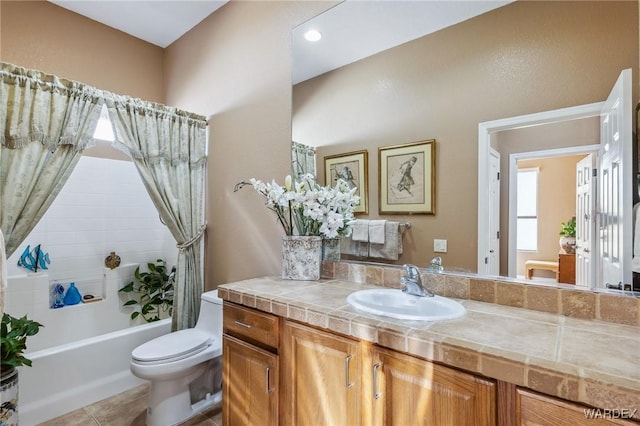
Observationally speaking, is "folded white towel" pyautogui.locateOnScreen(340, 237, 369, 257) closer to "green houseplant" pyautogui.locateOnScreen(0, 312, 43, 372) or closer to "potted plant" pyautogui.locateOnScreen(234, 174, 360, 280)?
"potted plant" pyautogui.locateOnScreen(234, 174, 360, 280)

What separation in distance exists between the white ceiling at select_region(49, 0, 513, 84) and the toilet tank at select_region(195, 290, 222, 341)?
1530 mm

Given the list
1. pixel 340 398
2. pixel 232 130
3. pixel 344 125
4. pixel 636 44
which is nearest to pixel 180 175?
pixel 232 130

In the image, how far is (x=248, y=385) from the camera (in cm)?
147

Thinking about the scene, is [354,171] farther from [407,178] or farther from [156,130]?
[156,130]

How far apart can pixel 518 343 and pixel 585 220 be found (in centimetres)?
60

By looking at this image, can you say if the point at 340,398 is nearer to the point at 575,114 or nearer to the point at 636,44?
the point at 575,114

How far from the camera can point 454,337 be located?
0.92 metres

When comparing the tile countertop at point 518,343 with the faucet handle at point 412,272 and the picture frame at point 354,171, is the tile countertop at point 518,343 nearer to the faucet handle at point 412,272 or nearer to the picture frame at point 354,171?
the faucet handle at point 412,272

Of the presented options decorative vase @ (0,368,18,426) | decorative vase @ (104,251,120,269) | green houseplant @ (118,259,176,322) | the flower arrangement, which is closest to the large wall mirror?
the flower arrangement

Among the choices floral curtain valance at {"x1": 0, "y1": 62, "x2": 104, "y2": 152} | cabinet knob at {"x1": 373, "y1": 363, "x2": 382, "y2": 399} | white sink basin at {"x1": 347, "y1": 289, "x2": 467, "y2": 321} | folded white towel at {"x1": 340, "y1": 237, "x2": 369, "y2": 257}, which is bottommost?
cabinet knob at {"x1": 373, "y1": 363, "x2": 382, "y2": 399}

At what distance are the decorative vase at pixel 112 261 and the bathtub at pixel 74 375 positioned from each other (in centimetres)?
77

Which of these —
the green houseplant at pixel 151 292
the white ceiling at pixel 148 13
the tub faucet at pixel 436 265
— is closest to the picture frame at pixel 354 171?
the tub faucet at pixel 436 265

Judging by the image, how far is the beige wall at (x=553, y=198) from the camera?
116cm

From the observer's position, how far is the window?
1232 mm
